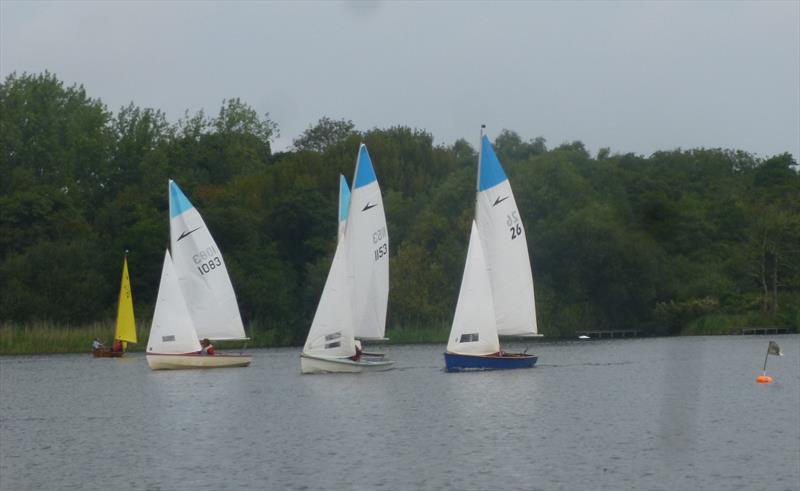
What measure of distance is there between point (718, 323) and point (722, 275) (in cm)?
366

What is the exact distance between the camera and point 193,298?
171 ft

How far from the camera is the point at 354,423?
115 feet

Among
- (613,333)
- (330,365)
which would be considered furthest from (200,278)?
(613,333)

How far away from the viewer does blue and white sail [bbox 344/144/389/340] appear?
4759 centimetres

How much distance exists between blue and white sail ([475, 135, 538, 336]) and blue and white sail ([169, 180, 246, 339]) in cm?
1071

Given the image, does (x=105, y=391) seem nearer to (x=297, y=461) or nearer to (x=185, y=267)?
(x=185, y=267)

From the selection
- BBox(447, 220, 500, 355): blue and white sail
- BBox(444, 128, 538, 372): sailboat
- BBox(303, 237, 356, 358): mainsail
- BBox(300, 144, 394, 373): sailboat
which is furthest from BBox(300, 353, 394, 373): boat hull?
BBox(447, 220, 500, 355): blue and white sail

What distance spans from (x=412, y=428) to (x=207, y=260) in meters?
20.6

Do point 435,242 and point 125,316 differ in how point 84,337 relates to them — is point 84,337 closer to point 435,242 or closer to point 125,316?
point 125,316

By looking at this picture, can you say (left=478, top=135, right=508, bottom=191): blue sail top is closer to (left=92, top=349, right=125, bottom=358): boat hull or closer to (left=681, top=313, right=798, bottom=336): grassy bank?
(left=92, top=349, right=125, bottom=358): boat hull

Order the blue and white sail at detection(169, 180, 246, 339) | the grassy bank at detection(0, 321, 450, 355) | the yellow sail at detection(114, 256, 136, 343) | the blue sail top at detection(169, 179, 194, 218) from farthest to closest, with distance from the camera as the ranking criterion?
1. the grassy bank at detection(0, 321, 450, 355)
2. the yellow sail at detection(114, 256, 136, 343)
3. the blue sail top at detection(169, 179, 194, 218)
4. the blue and white sail at detection(169, 180, 246, 339)

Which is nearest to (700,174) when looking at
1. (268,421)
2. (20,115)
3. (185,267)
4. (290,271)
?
(290,271)

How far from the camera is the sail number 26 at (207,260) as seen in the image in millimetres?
52469

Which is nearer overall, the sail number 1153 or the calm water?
the calm water
